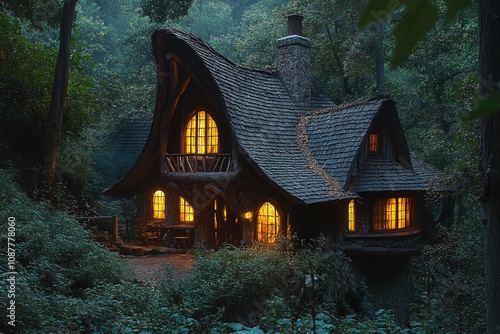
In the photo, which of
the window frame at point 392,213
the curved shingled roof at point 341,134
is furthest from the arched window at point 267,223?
the window frame at point 392,213

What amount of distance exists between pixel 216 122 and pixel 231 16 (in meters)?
32.5

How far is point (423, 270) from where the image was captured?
1510cm

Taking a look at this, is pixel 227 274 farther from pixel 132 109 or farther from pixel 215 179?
pixel 132 109

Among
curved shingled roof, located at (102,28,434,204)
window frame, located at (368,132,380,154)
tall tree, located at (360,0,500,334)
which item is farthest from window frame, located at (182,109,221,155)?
tall tree, located at (360,0,500,334)

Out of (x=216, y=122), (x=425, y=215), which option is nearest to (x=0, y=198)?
(x=216, y=122)

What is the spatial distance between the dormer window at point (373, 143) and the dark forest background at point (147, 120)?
1.64 m

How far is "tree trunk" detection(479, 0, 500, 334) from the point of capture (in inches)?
121

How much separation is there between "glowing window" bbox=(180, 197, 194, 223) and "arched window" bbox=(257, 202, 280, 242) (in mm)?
3547

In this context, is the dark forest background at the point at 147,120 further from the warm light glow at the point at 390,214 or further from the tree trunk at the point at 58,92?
the warm light glow at the point at 390,214

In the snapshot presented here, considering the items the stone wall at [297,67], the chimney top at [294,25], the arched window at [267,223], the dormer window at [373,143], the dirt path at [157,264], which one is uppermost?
the chimney top at [294,25]

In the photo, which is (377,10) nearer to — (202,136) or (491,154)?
(491,154)

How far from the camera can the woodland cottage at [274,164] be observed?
12.4 m

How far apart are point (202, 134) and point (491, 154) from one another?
11.8 meters

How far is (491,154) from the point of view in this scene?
11.2 feet
